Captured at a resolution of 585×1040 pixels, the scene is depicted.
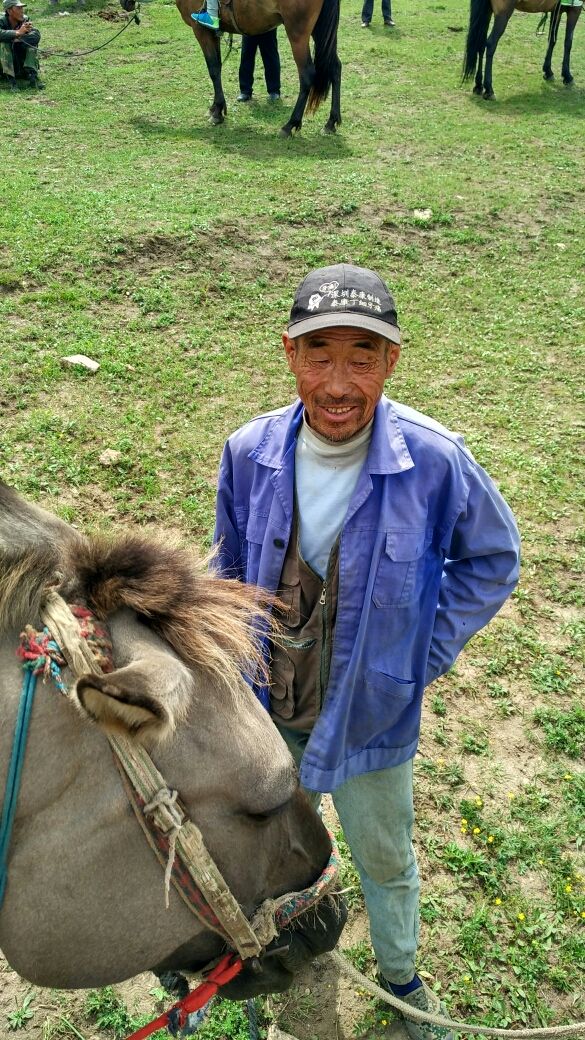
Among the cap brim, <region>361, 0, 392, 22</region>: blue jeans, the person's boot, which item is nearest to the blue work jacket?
the cap brim

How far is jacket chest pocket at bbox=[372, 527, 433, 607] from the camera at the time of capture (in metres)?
2.09

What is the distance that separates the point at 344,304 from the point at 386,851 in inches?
66.1

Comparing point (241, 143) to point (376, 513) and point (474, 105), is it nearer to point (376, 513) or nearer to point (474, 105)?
point (474, 105)

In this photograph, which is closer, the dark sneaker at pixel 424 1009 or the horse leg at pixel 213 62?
the dark sneaker at pixel 424 1009

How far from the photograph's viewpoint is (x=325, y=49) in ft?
38.7

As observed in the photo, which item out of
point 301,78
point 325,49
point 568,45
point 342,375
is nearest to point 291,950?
point 342,375

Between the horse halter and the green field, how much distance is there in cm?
137

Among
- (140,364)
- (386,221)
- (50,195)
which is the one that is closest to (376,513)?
(140,364)

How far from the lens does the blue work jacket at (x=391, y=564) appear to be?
211 cm

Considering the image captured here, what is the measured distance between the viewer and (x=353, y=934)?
A: 2934mm

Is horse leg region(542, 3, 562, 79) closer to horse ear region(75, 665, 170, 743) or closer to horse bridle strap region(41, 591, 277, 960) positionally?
horse bridle strap region(41, 591, 277, 960)

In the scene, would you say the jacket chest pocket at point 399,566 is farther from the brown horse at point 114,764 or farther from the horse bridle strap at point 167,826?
the horse bridle strap at point 167,826

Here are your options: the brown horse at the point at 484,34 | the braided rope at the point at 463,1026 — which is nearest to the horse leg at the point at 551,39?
the brown horse at the point at 484,34

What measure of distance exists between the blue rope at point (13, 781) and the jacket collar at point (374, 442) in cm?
106
